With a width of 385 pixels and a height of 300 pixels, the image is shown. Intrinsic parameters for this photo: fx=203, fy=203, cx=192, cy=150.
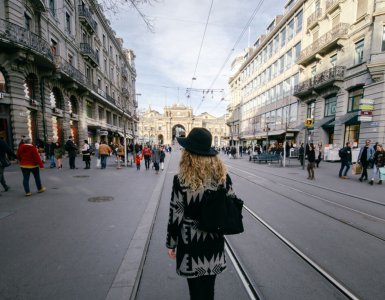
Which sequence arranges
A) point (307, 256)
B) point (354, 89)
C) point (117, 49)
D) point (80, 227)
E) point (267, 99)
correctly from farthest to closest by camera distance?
point (117, 49) < point (267, 99) < point (354, 89) < point (80, 227) < point (307, 256)

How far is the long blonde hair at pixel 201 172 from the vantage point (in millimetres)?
1651

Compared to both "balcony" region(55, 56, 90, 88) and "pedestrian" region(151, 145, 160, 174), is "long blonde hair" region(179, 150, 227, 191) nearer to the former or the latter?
"pedestrian" region(151, 145, 160, 174)

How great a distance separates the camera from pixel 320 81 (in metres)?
20.9

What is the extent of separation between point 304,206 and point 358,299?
3.72 meters

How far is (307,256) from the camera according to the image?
3.20 meters

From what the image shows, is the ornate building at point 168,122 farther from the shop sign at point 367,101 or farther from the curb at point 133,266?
the curb at point 133,266

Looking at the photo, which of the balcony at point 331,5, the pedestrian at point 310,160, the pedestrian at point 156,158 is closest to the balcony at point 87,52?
the pedestrian at point 156,158

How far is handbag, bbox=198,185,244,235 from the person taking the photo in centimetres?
153

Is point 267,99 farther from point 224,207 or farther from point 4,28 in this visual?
point 224,207

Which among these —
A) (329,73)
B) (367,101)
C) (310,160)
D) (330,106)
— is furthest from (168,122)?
(310,160)

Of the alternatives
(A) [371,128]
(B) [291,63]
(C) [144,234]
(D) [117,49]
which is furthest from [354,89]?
(D) [117,49]

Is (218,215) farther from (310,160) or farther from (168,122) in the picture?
(168,122)

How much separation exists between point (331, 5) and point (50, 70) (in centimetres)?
2729

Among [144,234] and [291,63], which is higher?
[291,63]
